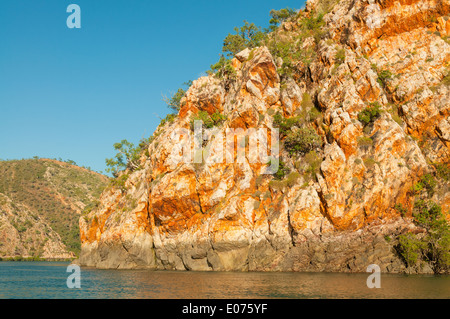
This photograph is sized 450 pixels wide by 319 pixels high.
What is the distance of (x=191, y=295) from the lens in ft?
89.0

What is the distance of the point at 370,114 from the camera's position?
5044 cm

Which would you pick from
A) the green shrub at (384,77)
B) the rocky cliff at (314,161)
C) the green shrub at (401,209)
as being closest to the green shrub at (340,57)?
the rocky cliff at (314,161)

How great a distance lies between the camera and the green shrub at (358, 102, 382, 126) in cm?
5003

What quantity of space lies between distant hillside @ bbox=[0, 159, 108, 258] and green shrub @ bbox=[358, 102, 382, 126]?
73.6 metres

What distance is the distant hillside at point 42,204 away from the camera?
120 meters

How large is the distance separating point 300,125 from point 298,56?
1488cm

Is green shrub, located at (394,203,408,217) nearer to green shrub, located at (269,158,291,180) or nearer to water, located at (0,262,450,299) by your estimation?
water, located at (0,262,450,299)

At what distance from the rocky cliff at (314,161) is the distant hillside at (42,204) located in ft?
166

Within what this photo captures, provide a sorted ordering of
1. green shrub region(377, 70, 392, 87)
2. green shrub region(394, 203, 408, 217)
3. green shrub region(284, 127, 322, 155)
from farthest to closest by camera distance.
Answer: green shrub region(377, 70, 392, 87)
green shrub region(284, 127, 322, 155)
green shrub region(394, 203, 408, 217)

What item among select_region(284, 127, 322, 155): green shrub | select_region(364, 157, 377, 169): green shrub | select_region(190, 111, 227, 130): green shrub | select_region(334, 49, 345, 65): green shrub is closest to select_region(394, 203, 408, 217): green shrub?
select_region(364, 157, 377, 169): green shrub
